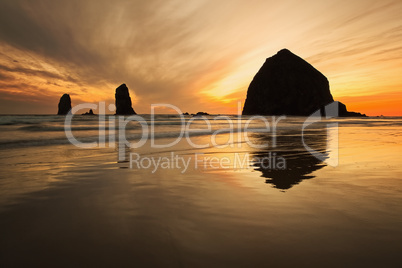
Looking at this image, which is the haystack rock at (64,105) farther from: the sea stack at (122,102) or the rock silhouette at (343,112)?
the rock silhouette at (343,112)

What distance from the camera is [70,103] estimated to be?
84.4m

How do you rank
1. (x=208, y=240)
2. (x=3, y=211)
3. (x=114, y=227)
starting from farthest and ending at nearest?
(x=3, y=211) → (x=114, y=227) → (x=208, y=240)

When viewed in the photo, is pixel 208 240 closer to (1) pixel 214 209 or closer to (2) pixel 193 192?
(1) pixel 214 209

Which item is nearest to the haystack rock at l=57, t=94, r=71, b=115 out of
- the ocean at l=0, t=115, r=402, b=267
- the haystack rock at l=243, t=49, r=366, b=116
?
the haystack rock at l=243, t=49, r=366, b=116

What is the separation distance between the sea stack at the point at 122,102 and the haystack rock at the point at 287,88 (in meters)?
55.9

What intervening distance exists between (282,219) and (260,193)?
0.76 metres

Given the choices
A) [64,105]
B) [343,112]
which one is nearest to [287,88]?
[343,112]

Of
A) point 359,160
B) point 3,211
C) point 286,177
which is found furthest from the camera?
point 359,160

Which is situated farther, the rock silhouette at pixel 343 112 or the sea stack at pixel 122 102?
the sea stack at pixel 122 102

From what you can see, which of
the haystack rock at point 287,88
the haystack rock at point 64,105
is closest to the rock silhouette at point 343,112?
the haystack rock at point 287,88

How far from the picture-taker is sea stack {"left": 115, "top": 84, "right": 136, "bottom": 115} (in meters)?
89.7

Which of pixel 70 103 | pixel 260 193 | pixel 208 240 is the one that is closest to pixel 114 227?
pixel 208 240

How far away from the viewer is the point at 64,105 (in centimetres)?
8206

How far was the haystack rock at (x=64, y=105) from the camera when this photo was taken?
8175cm
